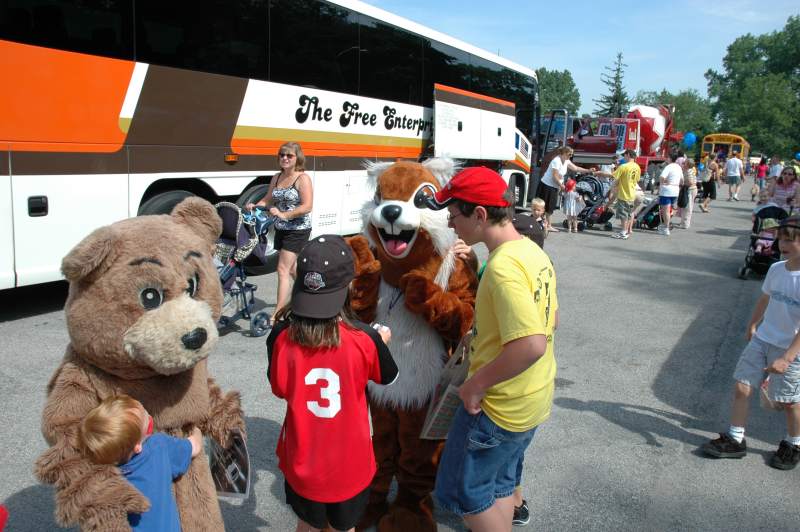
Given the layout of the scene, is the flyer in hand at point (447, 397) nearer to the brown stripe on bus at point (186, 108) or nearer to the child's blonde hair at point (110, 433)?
the child's blonde hair at point (110, 433)

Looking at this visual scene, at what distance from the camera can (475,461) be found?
2.31 metres

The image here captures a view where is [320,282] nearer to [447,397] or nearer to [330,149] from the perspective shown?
[447,397]

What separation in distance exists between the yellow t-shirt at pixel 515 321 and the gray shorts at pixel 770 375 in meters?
2.09

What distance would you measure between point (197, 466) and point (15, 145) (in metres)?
4.31

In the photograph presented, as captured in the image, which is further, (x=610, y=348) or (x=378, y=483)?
(x=610, y=348)

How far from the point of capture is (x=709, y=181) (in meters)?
20.1

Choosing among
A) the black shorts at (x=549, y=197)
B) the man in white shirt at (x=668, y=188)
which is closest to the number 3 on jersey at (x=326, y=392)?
the black shorts at (x=549, y=197)

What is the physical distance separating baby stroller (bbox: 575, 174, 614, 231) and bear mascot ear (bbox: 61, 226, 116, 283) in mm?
13118

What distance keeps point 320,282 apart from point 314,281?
0.07ft

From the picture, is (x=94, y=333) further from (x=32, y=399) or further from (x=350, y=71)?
(x=350, y=71)

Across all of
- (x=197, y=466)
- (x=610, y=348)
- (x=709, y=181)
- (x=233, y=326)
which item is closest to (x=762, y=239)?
(x=610, y=348)

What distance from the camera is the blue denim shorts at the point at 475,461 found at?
2.29 meters

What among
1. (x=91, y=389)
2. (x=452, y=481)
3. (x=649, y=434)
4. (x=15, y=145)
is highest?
(x=15, y=145)

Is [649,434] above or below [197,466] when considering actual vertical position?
below
